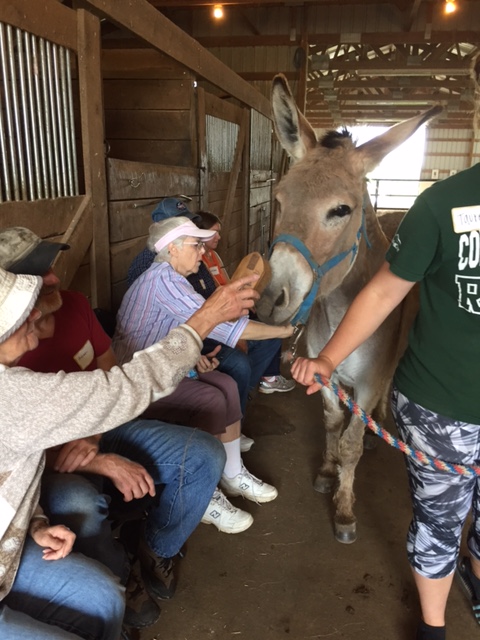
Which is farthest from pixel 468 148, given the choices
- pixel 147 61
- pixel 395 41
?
pixel 147 61

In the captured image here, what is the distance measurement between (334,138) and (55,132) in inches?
48.5

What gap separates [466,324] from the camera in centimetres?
133

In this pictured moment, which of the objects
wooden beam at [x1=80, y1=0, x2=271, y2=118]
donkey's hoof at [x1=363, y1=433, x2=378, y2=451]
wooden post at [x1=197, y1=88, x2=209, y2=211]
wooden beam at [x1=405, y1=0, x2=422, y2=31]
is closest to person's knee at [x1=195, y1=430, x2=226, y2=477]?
donkey's hoof at [x1=363, y1=433, x2=378, y2=451]

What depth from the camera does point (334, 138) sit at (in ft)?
6.93

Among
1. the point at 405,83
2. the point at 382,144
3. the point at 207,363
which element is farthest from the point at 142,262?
the point at 405,83

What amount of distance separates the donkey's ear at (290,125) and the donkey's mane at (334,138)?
0.11 metres

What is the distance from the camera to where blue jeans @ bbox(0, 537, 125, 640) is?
1.23 meters

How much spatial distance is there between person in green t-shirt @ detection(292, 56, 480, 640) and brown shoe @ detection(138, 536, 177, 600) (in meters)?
0.94

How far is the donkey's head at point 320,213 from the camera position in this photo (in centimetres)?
182

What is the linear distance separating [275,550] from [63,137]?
214 centimetres

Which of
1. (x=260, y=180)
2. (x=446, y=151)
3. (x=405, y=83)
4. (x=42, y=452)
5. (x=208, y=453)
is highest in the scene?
(x=405, y=83)

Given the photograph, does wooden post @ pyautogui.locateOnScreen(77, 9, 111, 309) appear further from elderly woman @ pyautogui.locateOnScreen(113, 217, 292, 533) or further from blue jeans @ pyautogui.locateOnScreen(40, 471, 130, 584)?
blue jeans @ pyautogui.locateOnScreen(40, 471, 130, 584)

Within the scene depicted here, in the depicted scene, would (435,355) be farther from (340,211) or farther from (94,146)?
(94,146)

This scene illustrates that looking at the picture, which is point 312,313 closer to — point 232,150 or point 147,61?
point 147,61
